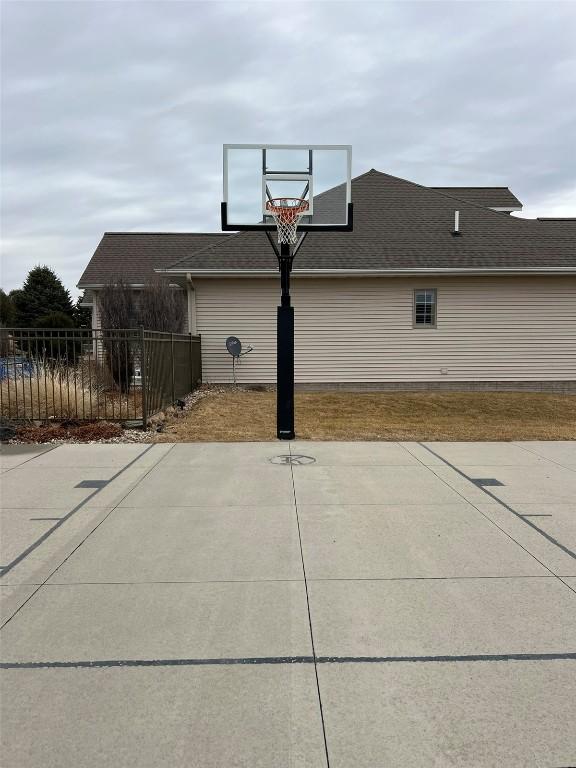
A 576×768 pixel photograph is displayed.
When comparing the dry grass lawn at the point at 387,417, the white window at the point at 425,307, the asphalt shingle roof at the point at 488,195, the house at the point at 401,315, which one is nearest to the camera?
the dry grass lawn at the point at 387,417

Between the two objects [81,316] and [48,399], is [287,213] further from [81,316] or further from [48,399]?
[81,316]

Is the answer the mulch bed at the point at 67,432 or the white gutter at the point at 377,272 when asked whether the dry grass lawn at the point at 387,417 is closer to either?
the mulch bed at the point at 67,432

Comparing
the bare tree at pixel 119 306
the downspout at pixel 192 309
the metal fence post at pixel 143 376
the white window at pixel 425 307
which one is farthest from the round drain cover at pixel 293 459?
the white window at pixel 425 307

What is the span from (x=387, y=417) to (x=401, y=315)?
5867 millimetres

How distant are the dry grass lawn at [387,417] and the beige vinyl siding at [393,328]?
96cm

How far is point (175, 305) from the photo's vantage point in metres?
18.3

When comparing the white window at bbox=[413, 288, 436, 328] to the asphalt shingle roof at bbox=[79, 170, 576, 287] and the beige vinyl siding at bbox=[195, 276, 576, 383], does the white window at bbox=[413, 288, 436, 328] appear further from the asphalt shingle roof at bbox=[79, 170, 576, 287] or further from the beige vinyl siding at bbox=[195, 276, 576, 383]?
the asphalt shingle roof at bbox=[79, 170, 576, 287]

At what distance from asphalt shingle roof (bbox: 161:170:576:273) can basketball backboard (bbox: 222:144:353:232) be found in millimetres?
6191

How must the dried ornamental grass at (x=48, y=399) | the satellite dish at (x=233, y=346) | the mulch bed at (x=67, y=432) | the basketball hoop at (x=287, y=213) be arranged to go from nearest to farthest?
the mulch bed at (x=67, y=432), the basketball hoop at (x=287, y=213), the dried ornamental grass at (x=48, y=399), the satellite dish at (x=233, y=346)

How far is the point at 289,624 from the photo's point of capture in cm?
372

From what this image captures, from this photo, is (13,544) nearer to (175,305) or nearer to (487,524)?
(487,524)

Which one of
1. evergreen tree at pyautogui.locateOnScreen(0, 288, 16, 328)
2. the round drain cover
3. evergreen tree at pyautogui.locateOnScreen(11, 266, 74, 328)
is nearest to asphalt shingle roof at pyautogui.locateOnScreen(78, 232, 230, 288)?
the round drain cover

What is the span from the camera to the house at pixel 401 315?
17609 millimetres

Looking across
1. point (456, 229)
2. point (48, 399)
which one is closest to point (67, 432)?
point (48, 399)
